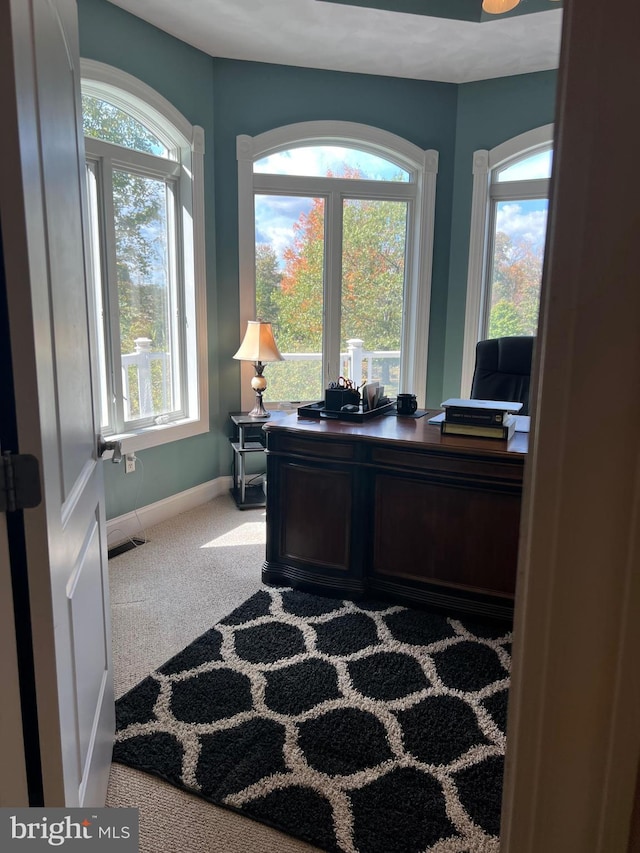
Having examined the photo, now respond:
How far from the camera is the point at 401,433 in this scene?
105 inches

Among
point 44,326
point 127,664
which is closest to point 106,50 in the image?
point 44,326

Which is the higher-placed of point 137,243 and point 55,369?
point 137,243

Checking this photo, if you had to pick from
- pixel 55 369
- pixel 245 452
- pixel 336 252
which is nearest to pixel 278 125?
pixel 336 252

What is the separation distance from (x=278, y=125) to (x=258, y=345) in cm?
158

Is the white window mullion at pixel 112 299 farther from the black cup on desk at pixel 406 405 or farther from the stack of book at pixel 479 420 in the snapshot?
the stack of book at pixel 479 420

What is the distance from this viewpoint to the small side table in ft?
13.1

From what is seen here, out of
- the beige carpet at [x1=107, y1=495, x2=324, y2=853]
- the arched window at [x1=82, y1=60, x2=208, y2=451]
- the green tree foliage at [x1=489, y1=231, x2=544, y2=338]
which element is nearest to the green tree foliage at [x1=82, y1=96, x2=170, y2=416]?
the arched window at [x1=82, y1=60, x2=208, y2=451]

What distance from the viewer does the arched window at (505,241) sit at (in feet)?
14.1

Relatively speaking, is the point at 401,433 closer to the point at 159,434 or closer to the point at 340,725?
the point at 340,725

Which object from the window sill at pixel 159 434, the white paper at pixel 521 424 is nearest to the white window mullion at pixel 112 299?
the window sill at pixel 159 434

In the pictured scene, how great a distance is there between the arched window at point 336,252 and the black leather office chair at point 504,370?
114cm

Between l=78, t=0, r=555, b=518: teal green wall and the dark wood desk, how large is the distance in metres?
1.29

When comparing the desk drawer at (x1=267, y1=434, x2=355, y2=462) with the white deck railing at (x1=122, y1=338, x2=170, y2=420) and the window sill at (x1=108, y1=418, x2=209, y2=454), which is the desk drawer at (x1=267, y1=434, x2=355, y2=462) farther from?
the white deck railing at (x1=122, y1=338, x2=170, y2=420)

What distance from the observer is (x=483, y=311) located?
456 cm
